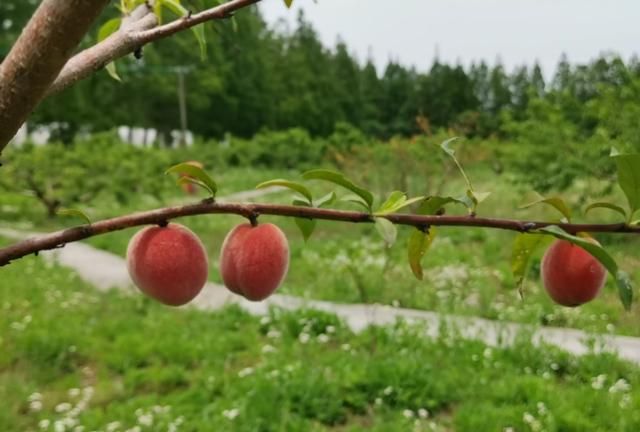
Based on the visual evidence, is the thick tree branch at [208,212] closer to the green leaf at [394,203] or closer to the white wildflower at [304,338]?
the green leaf at [394,203]

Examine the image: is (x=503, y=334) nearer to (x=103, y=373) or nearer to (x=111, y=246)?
(x=103, y=373)

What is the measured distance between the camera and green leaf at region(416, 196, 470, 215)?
0.56m

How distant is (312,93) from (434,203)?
27.3 meters

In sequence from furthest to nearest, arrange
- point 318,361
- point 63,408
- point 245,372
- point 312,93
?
point 312,93 → point 318,361 → point 245,372 → point 63,408

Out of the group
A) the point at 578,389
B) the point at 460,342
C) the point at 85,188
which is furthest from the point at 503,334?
the point at 85,188

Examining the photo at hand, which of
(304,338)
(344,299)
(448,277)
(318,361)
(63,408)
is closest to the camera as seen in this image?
(63,408)

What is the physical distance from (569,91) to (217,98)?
2090 centimetres

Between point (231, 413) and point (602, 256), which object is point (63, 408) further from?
point (602, 256)

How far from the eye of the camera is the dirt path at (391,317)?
335cm

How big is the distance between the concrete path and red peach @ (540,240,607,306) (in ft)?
8.73

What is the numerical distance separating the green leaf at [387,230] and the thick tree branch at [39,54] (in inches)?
9.7

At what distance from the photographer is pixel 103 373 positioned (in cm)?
336

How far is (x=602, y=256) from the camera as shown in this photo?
49cm

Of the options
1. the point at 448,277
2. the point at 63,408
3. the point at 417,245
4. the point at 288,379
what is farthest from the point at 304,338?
the point at 417,245
